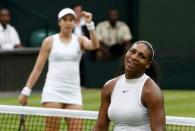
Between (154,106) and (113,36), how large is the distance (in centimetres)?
1568

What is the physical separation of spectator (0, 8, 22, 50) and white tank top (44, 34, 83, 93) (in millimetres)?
10263

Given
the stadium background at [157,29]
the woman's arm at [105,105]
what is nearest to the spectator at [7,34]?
the stadium background at [157,29]

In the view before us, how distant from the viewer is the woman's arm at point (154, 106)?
6.62 meters

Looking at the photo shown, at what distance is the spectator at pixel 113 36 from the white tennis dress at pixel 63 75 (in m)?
11.6

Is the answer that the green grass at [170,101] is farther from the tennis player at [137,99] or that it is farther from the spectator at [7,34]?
the tennis player at [137,99]

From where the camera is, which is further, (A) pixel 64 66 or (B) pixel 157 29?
(B) pixel 157 29

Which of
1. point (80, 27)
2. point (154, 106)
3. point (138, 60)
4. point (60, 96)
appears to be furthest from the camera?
point (80, 27)

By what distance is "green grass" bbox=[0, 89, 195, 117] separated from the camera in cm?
1716

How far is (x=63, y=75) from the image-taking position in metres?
10.6

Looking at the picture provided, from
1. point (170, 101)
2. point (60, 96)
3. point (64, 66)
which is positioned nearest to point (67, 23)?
point (64, 66)

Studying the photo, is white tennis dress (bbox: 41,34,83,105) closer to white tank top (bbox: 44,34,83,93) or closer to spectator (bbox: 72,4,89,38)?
white tank top (bbox: 44,34,83,93)

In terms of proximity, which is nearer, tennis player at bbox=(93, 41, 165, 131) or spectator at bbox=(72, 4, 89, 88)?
tennis player at bbox=(93, 41, 165, 131)

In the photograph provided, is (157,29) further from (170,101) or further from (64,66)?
(64,66)

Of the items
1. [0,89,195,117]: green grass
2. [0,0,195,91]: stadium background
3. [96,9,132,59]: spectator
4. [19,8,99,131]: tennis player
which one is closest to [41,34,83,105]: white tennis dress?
[19,8,99,131]: tennis player
